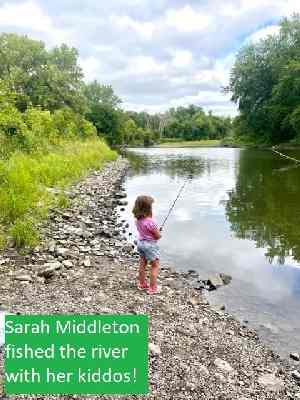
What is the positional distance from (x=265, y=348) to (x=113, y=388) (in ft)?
11.9

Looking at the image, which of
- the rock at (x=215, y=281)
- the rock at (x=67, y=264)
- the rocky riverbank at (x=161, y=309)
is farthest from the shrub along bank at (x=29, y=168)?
the rock at (x=215, y=281)

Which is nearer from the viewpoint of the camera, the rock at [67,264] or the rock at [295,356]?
the rock at [295,356]

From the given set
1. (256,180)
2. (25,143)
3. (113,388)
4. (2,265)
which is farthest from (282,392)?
(256,180)

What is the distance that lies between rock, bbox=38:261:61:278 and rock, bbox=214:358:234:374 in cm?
386

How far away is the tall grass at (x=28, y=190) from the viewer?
10320 mm

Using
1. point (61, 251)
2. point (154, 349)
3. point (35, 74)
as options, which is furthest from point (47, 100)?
point (154, 349)

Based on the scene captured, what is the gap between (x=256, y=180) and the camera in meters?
28.6

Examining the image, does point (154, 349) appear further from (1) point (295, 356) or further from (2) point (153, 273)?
(2) point (153, 273)

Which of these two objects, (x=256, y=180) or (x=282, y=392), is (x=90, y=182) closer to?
(x=256, y=180)

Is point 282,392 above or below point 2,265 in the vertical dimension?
below

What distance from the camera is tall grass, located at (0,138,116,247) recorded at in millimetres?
10320

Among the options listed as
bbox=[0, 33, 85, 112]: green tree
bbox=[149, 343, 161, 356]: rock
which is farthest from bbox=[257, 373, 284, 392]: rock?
bbox=[0, 33, 85, 112]: green tree

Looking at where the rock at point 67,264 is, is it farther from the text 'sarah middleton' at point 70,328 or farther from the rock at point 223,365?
the text 'sarah middleton' at point 70,328

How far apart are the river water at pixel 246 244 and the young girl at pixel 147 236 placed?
1416 millimetres
